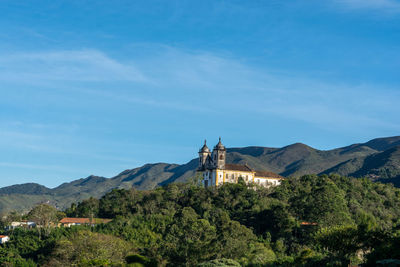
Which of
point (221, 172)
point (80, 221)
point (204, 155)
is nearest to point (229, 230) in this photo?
point (221, 172)

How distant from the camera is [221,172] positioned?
8738 cm

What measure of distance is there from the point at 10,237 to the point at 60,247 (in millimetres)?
22774

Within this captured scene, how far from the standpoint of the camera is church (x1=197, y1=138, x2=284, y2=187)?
87.2 meters

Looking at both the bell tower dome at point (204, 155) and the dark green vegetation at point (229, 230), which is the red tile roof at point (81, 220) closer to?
the dark green vegetation at point (229, 230)

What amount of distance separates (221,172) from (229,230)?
27443 mm

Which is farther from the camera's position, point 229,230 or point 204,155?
point 204,155

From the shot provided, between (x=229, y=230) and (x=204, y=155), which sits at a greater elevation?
(x=204, y=155)

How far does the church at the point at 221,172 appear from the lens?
8719cm

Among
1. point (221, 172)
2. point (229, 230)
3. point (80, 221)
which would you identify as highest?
point (221, 172)

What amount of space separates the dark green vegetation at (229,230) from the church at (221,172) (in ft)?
10.0

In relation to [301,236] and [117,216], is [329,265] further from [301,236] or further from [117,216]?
[117,216]

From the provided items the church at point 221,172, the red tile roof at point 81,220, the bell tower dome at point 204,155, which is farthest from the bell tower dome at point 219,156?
the red tile roof at point 81,220

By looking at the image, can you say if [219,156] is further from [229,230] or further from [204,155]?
[229,230]

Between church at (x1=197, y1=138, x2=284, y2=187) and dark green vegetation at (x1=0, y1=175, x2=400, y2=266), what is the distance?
3.05m
